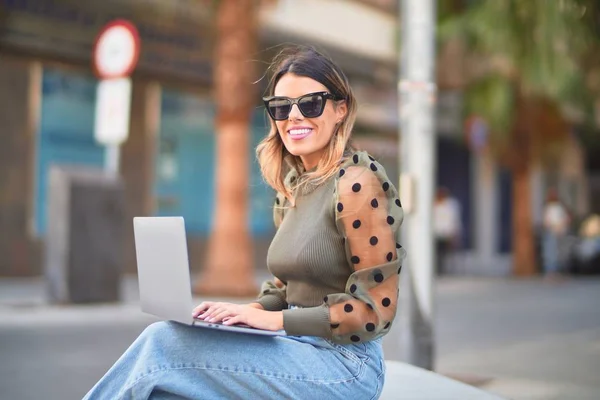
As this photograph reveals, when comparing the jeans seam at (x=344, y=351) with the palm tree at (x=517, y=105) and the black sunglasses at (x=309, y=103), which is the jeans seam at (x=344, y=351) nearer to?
the black sunglasses at (x=309, y=103)

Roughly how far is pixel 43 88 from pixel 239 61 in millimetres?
4016

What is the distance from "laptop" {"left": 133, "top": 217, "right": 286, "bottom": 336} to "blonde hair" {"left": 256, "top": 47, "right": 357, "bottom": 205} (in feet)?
1.76

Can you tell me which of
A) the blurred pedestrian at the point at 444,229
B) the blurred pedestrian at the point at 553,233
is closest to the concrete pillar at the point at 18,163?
the blurred pedestrian at the point at 444,229

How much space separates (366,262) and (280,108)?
2.09 ft

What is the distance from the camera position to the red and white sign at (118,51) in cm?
1059

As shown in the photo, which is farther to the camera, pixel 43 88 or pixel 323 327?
pixel 43 88

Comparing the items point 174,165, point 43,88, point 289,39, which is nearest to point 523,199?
point 289,39

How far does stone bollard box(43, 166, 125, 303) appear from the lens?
1066 cm

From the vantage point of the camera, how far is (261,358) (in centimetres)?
246

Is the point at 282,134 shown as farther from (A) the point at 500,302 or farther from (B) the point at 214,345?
(A) the point at 500,302

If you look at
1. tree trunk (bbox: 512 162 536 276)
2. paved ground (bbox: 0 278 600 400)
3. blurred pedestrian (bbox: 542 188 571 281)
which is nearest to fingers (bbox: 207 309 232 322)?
paved ground (bbox: 0 278 600 400)

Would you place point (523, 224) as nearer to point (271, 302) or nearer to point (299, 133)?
point (271, 302)

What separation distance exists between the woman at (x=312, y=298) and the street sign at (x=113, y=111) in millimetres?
7982

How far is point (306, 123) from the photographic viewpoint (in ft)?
9.25
